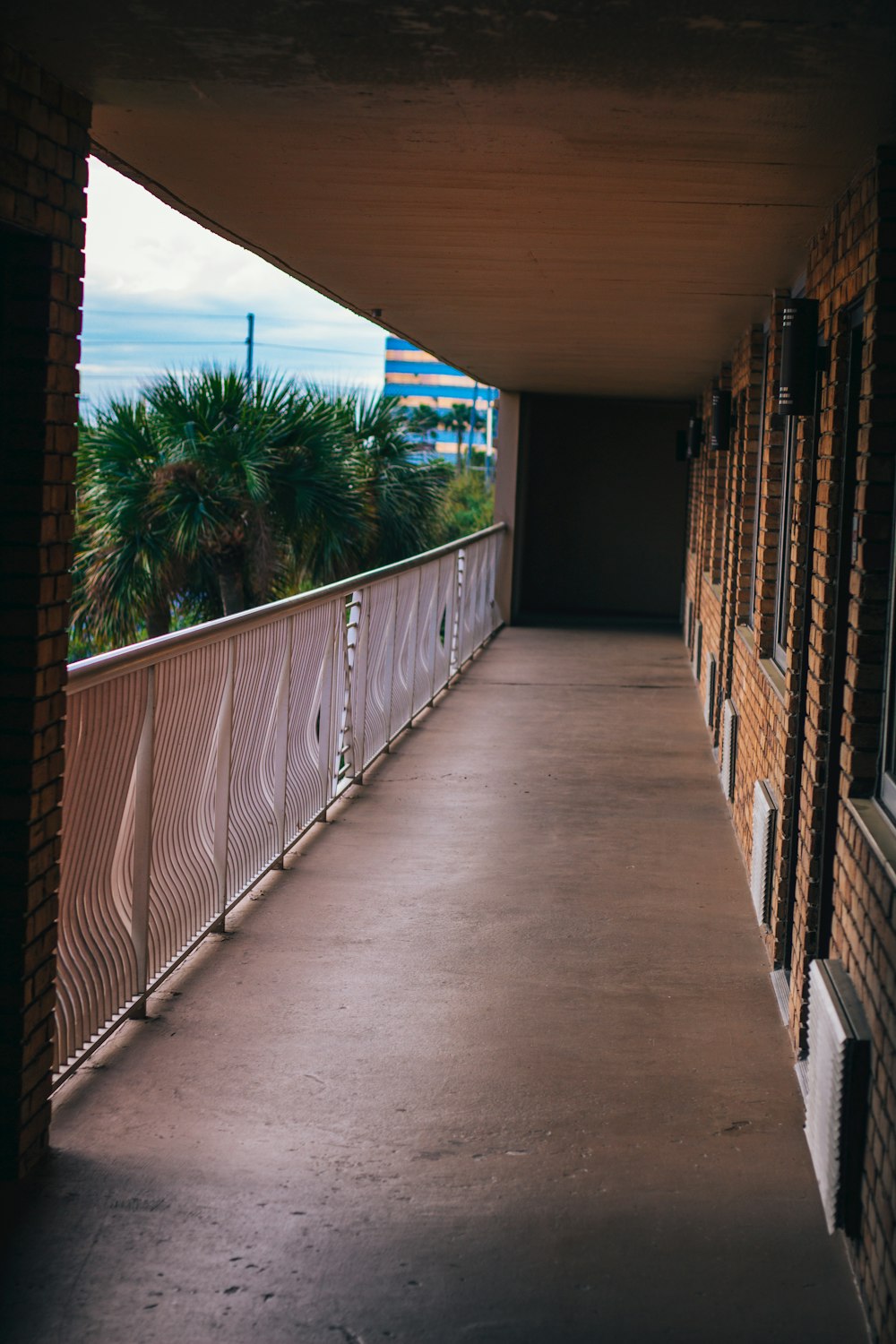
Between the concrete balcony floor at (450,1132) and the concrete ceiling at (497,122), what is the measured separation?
2317 millimetres

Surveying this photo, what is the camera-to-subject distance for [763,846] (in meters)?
4.66

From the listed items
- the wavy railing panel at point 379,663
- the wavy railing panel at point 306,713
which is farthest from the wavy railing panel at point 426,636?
the wavy railing panel at point 306,713

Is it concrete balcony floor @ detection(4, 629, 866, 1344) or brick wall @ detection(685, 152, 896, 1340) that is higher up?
brick wall @ detection(685, 152, 896, 1340)

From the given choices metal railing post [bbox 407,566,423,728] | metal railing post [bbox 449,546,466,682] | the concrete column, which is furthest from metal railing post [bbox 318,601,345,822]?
the concrete column

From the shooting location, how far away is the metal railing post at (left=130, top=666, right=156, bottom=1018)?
12.2ft

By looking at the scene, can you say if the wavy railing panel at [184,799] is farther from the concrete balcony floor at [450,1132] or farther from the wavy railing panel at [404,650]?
the wavy railing panel at [404,650]

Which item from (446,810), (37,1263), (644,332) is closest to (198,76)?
(37,1263)

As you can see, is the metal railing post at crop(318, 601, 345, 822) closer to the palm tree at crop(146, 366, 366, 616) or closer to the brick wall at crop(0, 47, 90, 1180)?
the brick wall at crop(0, 47, 90, 1180)

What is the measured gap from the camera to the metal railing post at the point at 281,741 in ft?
17.4

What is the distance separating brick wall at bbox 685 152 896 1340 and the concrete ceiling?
14.0 inches

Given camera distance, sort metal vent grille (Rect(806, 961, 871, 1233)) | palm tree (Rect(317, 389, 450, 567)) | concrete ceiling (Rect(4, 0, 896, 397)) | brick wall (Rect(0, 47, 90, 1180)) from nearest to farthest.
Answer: concrete ceiling (Rect(4, 0, 896, 397))
metal vent grille (Rect(806, 961, 871, 1233))
brick wall (Rect(0, 47, 90, 1180))
palm tree (Rect(317, 389, 450, 567))

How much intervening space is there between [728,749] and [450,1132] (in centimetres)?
390

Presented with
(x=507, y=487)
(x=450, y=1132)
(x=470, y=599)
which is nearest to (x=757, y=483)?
(x=450, y=1132)

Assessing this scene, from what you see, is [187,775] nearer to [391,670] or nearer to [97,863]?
[97,863]
